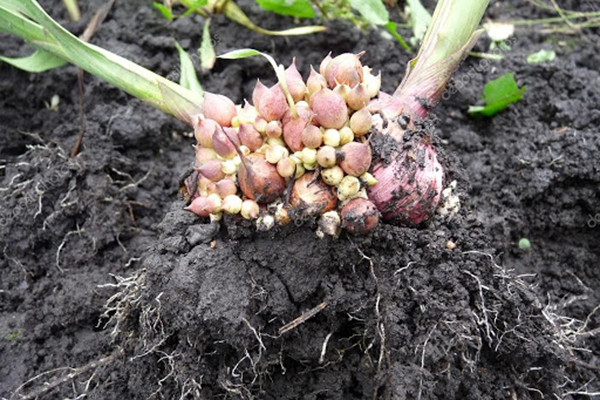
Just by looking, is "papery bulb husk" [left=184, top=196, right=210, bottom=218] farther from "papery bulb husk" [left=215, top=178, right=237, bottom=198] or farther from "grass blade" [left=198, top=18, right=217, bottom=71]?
"grass blade" [left=198, top=18, right=217, bottom=71]

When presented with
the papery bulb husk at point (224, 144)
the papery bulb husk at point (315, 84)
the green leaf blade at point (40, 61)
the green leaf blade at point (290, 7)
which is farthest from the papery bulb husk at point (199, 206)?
the green leaf blade at point (290, 7)

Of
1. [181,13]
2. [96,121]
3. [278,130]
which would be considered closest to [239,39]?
[181,13]

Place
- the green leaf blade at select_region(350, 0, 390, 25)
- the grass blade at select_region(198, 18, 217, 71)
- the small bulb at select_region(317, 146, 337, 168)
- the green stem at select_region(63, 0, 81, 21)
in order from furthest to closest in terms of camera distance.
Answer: the green stem at select_region(63, 0, 81, 21)
the grass blade at select_region(198, 18, 217, 71)
the green leaf blade at select_region(350, 0, 390, 25)
the small bulb at select_region(317, 146, 337, 168)

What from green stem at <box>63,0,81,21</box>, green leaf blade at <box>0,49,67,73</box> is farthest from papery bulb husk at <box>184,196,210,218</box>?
green stem at <box>63,0,81,21</box>

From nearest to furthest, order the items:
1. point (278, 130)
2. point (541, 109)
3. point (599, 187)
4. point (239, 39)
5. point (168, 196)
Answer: point (278, 130) < point (599, 187) < point (168, 196) < point (541, 109) < point (239, 39)

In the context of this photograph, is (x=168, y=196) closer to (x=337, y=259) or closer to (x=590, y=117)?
(x=337, y=259)

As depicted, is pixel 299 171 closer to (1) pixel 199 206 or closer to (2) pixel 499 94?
(1) pixel 199 206

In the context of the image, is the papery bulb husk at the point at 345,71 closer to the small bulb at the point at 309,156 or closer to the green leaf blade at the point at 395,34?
the small bulb at the point at 309,156

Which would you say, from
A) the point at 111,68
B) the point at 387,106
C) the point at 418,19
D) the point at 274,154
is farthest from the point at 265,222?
the point at 418,19
